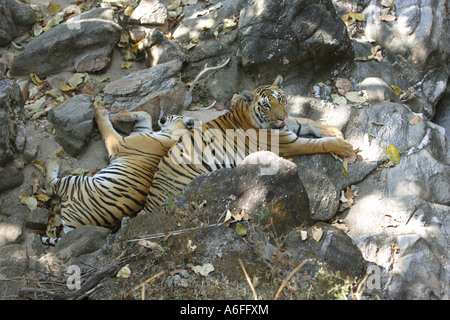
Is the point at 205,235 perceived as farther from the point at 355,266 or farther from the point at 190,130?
the point at 190,130

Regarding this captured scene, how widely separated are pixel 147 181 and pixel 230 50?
2.28 meters

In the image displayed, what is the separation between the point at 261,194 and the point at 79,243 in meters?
1.65

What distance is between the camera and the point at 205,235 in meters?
3.15

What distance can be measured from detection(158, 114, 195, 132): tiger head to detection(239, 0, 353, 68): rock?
3.46 ft

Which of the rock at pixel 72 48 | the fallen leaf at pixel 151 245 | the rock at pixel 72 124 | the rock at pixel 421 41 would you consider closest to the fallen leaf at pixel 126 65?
the rock at pixel 72 48

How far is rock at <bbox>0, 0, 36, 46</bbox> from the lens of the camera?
18.6 ft

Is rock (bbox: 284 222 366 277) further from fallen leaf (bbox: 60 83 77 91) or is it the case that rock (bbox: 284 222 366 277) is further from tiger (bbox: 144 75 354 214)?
fallen leaf (bbox: 60 83 77 91)

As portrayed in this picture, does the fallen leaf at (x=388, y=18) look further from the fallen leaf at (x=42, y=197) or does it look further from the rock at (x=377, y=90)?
the fallen leaf at (x=42, y=197)

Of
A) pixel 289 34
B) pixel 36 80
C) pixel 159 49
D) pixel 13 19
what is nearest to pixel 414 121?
pixel 289 34

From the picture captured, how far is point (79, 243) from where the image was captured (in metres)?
3.74

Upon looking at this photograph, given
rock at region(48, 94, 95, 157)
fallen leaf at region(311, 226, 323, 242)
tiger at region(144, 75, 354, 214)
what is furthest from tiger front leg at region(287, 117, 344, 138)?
rock at region(48, 94, 95, 157)

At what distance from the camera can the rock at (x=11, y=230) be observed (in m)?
3.99

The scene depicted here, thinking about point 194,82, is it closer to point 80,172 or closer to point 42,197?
point 80,172

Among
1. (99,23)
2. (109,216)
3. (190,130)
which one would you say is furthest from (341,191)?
(99,23)
